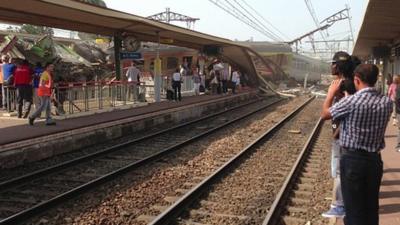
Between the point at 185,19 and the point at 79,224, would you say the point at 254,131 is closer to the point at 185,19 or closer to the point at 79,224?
the point at 79,224

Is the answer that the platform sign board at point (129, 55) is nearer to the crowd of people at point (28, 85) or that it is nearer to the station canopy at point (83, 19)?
the station canopy at point (83, 19)

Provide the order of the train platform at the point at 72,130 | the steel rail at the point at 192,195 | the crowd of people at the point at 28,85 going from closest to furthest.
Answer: the steel rail at the point at 192,195
the train platform at the point at 72,130
the crowd of people at the point at 28,85

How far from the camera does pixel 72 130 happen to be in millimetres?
12836

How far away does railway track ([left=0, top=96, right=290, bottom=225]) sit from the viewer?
24.7ft

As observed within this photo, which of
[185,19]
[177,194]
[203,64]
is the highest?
[185,19]

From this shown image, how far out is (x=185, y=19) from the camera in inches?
3644

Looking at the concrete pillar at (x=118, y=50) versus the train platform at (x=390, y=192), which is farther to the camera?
the concrete pillar at (x=118, y=50)

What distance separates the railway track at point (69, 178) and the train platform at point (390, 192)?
13.1 feet

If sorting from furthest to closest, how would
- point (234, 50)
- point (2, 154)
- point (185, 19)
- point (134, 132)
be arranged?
point (185, 19) → point (234, 50) → point (134, 132) → point (2, 154)

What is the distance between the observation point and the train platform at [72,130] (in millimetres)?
10680

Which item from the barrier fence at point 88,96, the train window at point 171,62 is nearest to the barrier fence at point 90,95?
the barrier fence at point 88,96

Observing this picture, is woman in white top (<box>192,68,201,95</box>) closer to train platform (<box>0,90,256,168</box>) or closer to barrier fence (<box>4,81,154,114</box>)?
train platform (<box>0,90,256,168</box>)

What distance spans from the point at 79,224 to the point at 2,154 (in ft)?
13.3

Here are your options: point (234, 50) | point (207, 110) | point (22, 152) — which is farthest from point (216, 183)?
point (234, 50)
